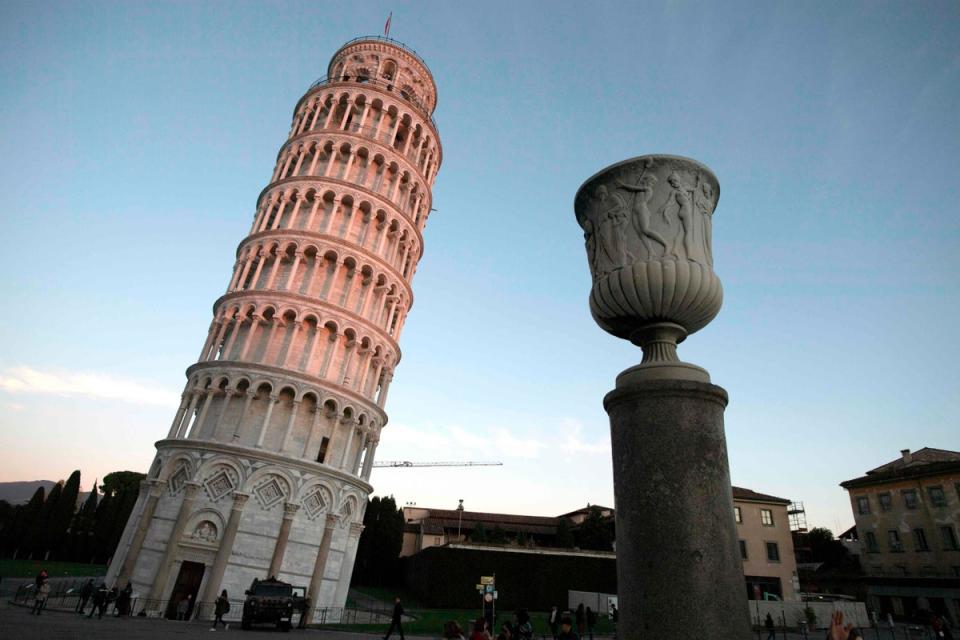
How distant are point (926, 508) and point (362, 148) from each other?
54.1 metres

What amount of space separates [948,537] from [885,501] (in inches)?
231

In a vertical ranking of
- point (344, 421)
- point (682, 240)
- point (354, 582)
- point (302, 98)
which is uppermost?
point (302, 98)

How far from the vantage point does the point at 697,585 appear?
4.35 meters

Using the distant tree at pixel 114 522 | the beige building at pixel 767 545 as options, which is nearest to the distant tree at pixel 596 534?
the beige building at pixel 767 545

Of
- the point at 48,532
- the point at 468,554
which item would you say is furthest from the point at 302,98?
the point at 48,532

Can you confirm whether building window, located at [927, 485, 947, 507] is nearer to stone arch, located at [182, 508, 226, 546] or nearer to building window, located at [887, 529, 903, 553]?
building window, located at [887, 529, 903, 553]

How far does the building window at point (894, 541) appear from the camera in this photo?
45.6 metres

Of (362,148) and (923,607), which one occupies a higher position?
(362,148)

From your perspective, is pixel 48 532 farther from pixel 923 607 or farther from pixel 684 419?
pixel 923 607

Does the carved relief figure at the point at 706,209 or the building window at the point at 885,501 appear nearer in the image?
the carved relief figure at the point at 706,209

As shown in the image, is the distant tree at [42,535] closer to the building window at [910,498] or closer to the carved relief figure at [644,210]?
the carved relief figure at [644,210]

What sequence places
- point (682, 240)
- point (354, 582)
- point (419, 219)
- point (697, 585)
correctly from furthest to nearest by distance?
point (354, 582) < point (419, 219) < point (682, 240) < point (697, 585)

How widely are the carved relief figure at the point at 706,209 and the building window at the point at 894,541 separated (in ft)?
182

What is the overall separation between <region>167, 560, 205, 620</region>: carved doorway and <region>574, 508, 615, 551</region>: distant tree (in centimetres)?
3859
